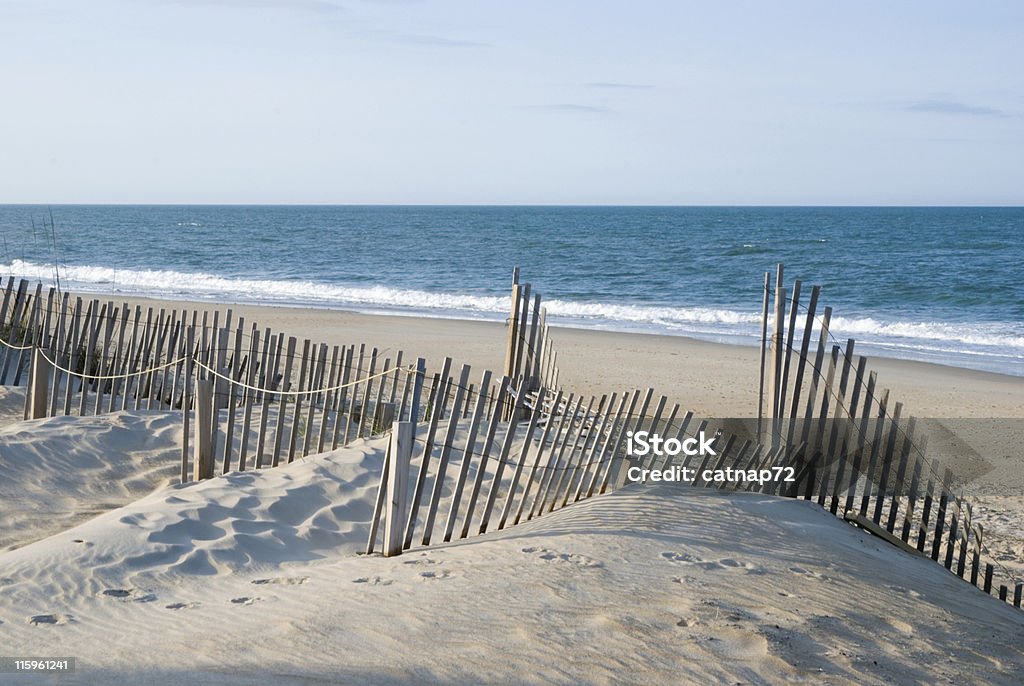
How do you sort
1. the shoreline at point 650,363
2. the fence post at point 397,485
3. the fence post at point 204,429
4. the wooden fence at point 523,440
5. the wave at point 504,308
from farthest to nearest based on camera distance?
the wave at point 504,308 < the shoreline at point 650,363 < the fence post at point 204,429 < the wooden fence at point 523,440 < the fence post at point 397,485

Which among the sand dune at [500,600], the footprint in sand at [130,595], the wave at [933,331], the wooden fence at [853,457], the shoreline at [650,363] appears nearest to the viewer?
the sand dune at [500,600]

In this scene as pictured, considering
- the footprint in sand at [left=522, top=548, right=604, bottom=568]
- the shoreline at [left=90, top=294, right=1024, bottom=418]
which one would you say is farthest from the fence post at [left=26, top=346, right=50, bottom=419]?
the shoreline at [left=90, top=294, right=1024, bottom=418]

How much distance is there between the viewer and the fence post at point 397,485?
15.7 ft

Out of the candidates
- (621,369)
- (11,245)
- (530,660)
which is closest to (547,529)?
(530,660)

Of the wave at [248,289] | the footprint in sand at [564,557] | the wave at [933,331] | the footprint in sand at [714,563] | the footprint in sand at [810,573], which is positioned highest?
the wave at [933,331]

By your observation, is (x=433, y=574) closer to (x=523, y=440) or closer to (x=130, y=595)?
(x=130, y=595)

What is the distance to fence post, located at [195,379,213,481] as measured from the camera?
6234mm

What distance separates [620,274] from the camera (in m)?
34.2

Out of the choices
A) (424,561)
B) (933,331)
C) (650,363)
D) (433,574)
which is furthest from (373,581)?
(933,331)

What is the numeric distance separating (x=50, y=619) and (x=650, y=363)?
37.5 ft

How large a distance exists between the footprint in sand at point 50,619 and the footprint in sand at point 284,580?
2.71 feet

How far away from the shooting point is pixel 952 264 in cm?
3662

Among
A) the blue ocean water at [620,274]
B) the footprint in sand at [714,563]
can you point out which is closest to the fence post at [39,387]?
the footprint in sand at [714,563]

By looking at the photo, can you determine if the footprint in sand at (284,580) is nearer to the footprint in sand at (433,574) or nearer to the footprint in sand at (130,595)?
the footprint in sand at (130,595)
